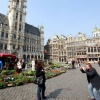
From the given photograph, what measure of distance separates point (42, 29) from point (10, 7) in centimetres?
2432

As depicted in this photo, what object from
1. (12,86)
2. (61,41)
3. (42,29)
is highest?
(42,29)

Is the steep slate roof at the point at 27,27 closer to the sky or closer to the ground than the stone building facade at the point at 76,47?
closer to the sky

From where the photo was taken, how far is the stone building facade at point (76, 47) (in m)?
67.4

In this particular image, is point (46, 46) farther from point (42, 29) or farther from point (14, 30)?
point (14, 30)

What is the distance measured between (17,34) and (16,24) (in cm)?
468

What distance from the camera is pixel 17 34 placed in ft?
198

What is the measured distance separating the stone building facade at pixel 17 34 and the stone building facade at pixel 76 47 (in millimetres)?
12981

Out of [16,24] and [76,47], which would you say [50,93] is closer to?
[16,24]

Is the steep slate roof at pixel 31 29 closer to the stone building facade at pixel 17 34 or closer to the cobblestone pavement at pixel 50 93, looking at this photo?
the stone building facade at pixel 17 34

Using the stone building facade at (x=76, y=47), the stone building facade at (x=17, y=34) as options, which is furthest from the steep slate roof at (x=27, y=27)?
the stone building facade at (x=76, y=47)

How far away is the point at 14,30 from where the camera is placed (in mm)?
59438

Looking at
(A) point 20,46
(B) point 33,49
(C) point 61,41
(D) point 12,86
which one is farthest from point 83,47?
(D) point 12,86

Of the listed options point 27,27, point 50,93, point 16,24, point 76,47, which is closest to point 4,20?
point 16,24

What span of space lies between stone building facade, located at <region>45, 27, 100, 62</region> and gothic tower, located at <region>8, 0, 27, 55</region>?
85.9ft
